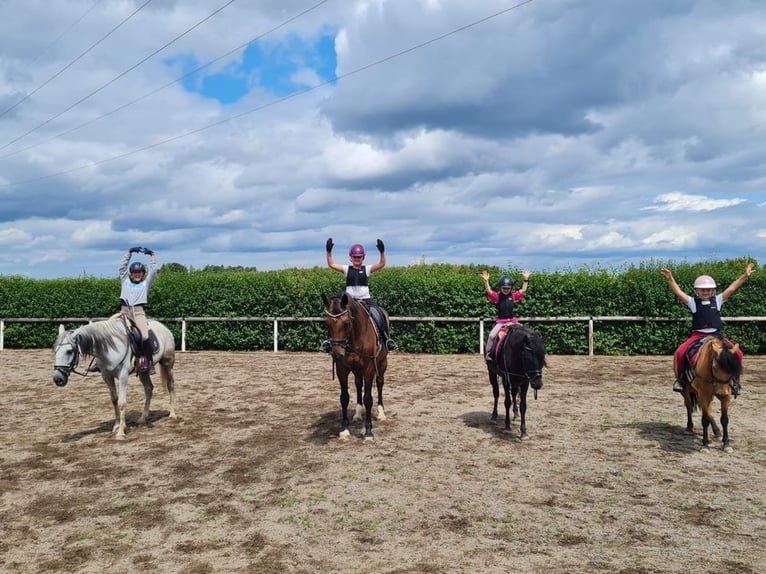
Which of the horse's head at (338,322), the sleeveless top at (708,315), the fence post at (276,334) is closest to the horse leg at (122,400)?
the horse's head at (338,322)

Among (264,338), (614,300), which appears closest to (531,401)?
(614,300)

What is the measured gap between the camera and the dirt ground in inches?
187

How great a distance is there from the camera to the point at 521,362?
26.3 feet

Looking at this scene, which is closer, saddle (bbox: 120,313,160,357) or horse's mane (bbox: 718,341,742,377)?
horse's mane (bbox: 718,341,742,377)

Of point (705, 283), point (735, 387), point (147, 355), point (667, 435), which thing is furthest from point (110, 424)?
point (705, 283)

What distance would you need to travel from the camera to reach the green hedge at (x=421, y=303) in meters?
17.8

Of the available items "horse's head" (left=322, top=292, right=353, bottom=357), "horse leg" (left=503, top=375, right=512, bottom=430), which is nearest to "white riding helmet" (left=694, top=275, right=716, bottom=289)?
"horse leg" (left=503, top=375, right=512, bottom=430)

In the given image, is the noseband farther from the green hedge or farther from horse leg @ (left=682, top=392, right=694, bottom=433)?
the green hedge

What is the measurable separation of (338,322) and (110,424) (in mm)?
5222

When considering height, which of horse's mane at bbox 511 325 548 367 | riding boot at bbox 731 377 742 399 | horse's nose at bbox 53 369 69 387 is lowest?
riding boot at bbox 731 377 742 399

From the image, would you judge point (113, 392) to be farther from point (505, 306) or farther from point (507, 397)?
point (505, 306)

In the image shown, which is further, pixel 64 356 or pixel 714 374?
pixel 64 356

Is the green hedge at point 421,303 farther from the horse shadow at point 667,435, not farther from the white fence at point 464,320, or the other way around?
the horse shadow at point 667,435

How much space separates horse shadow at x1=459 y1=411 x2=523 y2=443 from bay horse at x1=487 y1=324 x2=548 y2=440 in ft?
0.43
